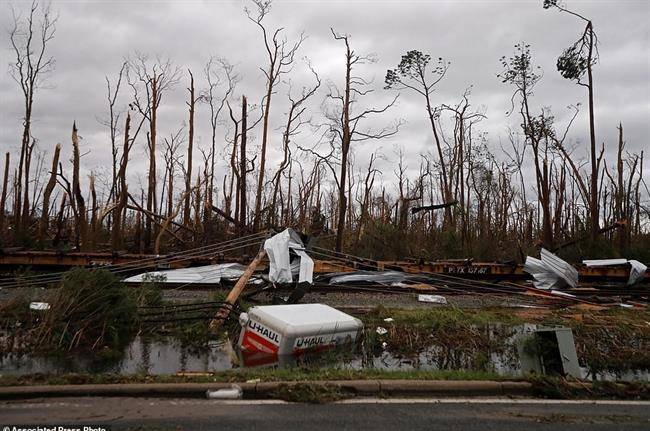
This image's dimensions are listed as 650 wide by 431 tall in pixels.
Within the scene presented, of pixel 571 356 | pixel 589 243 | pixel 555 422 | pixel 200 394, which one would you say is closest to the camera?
pixel 555 422

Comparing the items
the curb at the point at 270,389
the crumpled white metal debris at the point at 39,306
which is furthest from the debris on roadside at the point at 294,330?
the crumpled white metal debris at the point at 39,306

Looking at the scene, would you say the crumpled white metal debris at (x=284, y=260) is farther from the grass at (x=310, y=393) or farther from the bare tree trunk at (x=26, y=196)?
the bare tree trunk at (x=26, y=196)

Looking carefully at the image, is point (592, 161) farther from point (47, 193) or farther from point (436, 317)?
point (47, 193)

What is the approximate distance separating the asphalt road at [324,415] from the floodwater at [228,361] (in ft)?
4.95

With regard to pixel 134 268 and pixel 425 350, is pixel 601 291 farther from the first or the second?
pixel 134 268

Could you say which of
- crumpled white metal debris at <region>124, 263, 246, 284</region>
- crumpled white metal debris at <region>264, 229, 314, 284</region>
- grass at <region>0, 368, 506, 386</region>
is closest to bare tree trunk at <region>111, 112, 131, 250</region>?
crumpled white metal debris at <region>124, 263, 246, 284</region>

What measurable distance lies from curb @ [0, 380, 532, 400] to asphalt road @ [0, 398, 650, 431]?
120mm

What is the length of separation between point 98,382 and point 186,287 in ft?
24.8

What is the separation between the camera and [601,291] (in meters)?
13.5

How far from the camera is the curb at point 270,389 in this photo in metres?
4.99

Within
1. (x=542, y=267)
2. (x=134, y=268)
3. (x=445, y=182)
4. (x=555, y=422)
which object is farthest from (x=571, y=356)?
(x=445, y=182)

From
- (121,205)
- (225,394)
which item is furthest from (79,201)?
(225,394)

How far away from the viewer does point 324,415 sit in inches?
180

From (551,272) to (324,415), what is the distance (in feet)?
37.1
